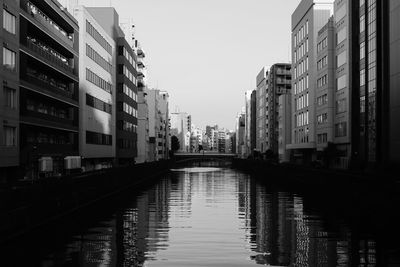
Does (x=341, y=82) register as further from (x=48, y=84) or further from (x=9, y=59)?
(x=9, y=59)

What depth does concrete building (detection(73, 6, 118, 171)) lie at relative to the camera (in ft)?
335

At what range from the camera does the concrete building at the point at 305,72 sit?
460ft

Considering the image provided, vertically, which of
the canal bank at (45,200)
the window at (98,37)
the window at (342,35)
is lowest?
the canal bank at (45,200)

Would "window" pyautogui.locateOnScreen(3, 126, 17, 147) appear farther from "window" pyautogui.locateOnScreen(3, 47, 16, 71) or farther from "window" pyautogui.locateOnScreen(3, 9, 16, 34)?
"window" pyautogui.locateOnScreen(3, 9, 16, 34)

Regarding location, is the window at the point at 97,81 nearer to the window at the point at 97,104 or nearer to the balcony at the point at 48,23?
the window at the point at 97,104

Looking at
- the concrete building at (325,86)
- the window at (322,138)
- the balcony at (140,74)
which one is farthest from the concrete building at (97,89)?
the balcony at (140,74)

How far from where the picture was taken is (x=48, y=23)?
7919 cm

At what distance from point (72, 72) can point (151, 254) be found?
75028mm

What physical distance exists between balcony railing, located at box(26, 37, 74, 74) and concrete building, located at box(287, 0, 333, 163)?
204 ft

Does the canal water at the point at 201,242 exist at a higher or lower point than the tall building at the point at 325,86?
lower

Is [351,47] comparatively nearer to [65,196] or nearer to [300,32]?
[300,32]

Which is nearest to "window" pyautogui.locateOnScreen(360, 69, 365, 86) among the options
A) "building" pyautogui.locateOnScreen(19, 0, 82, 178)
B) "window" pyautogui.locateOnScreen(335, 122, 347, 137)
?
"window" pyautogui.locateOnScreen(335, 122, 347, 137)

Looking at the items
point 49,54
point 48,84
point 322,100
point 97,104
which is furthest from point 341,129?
point 49,54

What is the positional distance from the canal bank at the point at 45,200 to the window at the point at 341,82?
223 feet
